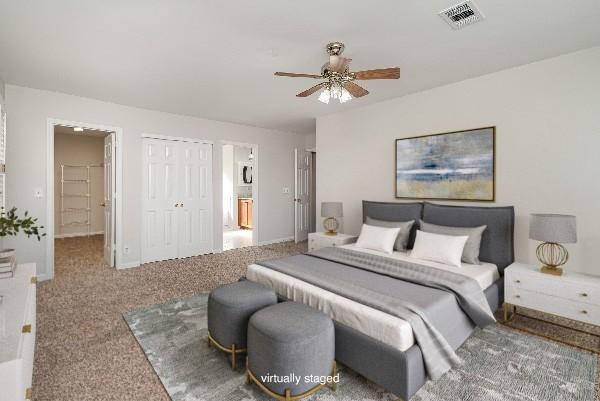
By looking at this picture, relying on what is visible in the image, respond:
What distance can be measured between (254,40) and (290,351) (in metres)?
2.47

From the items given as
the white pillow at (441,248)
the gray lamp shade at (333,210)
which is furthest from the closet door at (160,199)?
the white pillow at (441,248)

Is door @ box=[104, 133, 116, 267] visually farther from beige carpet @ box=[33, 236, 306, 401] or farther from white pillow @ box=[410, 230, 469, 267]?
white pillow @ box=[410, 230, 469, 267]

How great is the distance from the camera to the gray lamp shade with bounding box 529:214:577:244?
247 centimetres

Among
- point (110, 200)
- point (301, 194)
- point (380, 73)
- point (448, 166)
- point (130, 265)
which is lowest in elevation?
point (130, 265)

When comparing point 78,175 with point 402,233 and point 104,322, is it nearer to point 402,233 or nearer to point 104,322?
point 104,322

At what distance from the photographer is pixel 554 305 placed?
2475mm

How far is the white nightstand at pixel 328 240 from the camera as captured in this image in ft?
14.2

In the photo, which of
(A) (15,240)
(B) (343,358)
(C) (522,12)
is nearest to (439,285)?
(B) (343,358)

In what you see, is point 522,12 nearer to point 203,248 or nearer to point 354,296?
point 354,296

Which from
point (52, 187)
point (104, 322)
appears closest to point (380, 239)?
point (104, 322)

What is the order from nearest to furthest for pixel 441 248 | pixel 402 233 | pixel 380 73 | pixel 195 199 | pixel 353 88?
pixel 380 73
pixel 353 88
pixel 441 248
pixel 402 233
pixel 195 199

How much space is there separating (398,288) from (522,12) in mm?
2263

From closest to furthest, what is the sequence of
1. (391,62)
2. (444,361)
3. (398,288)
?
1. (444,361)
2. (398,288)
3. (391,62)

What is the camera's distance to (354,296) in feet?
6.80
